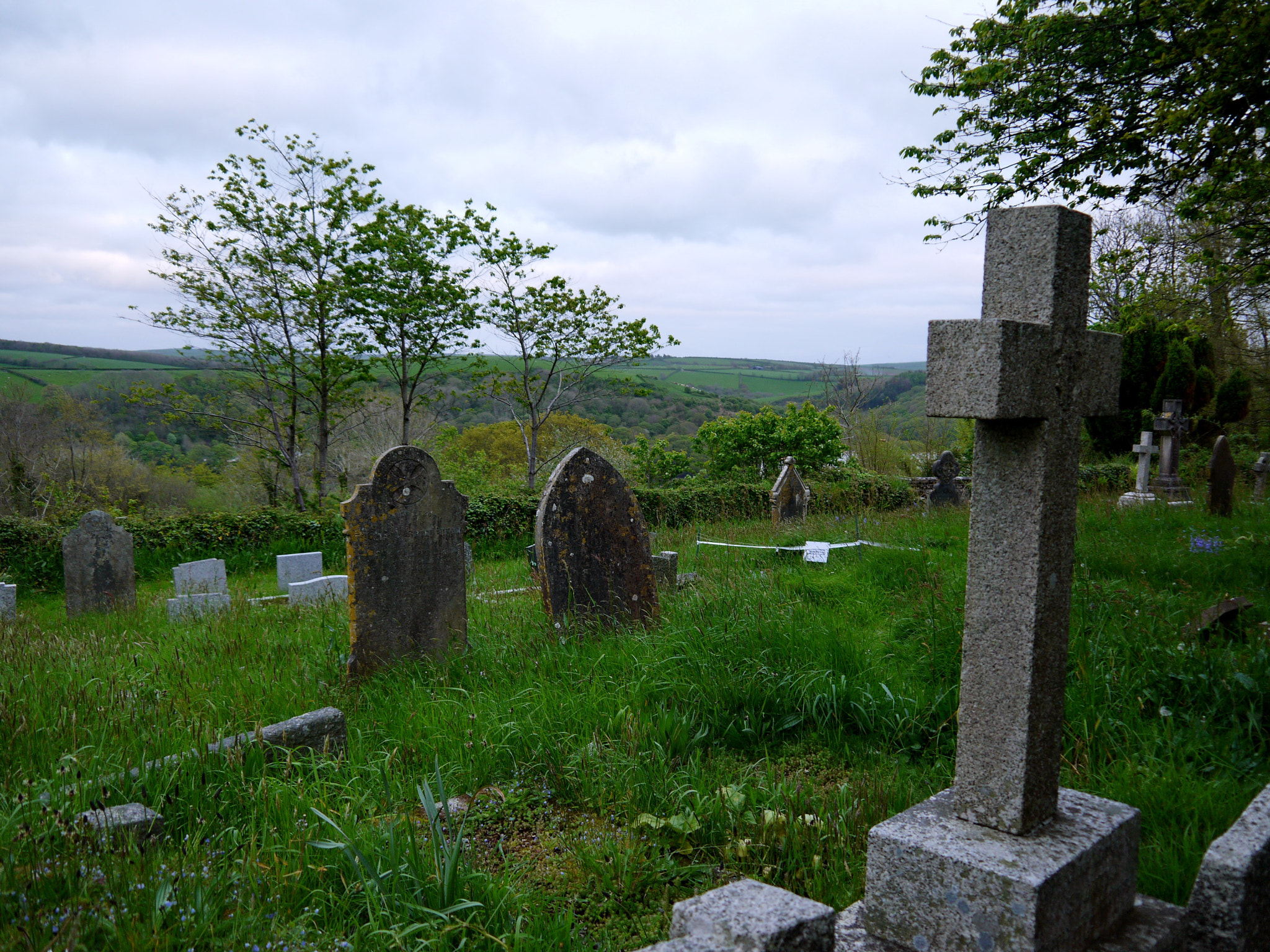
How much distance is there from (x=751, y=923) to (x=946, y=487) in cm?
1302

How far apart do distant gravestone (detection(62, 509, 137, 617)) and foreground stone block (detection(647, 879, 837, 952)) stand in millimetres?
10112

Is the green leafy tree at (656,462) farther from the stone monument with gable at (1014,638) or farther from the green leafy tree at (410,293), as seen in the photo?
the stone monument with gable at (1014,638)

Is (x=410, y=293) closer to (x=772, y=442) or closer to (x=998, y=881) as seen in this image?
(x=772, y=442)

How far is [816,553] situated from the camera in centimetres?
781

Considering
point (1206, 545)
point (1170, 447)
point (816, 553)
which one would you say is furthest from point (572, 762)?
point (1170, 447)

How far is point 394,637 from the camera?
559 cm

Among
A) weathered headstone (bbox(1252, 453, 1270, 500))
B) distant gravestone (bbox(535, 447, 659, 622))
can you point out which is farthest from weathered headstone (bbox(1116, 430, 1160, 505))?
distant gravestone (bbox(535, 447, 659, 622))

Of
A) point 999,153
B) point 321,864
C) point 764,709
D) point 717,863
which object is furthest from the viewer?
point 999,153

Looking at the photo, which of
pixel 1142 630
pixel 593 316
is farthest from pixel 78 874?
pixel 593 316

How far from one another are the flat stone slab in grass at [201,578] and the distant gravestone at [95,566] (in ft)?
1.98

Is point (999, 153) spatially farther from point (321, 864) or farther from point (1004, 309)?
point (321, 864)

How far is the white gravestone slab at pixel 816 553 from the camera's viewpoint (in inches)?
302

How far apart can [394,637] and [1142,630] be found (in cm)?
Result: 490

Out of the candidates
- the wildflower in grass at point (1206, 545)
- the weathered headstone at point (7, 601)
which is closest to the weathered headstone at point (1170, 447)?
the wildflower in grass at point (1206, 545)
